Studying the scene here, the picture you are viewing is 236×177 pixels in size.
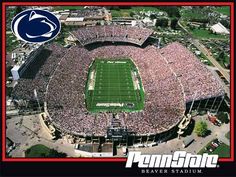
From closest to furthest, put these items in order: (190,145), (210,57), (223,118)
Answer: (190,145)
(223,118)
(210,57)

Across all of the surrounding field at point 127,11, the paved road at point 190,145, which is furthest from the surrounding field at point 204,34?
the paved road at point 190,145

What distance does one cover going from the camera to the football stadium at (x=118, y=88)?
4384 centimetres

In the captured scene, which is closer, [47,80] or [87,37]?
[47,80]

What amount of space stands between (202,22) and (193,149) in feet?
216

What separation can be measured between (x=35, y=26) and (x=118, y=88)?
2274cm

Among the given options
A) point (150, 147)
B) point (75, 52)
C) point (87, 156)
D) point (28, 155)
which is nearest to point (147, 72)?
point (75, 52)

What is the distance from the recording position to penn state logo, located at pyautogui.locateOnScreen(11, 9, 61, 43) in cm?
4038

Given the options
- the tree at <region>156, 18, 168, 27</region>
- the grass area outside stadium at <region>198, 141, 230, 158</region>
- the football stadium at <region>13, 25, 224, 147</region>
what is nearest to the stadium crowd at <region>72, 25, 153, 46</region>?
the football stadium at <region>13, 25, 224, 147</region>

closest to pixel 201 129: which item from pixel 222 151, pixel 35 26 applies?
pixel 222 151

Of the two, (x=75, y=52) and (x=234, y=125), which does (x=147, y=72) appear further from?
(x=234, y=125)

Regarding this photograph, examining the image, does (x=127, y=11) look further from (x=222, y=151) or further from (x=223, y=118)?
(x=222, y=151)

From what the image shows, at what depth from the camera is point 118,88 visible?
5766 centimetres

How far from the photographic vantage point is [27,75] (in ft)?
186

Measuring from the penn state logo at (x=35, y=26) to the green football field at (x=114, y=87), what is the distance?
15894 mm
